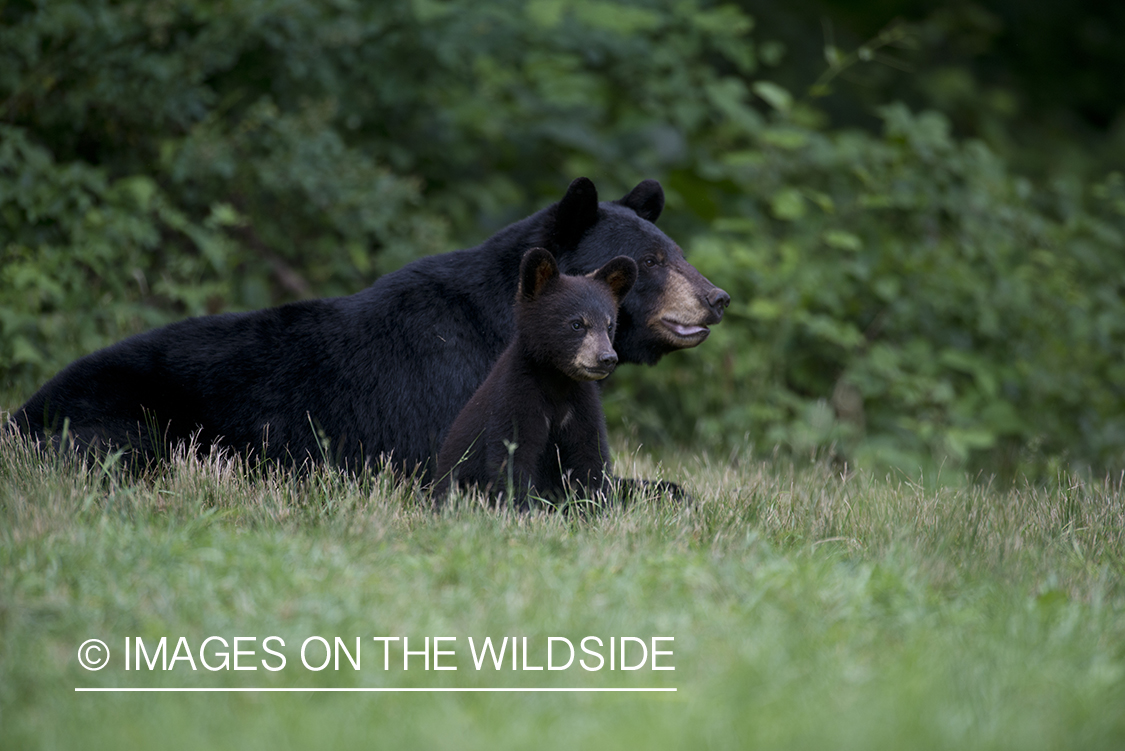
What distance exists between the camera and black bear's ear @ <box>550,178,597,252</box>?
4.42 m

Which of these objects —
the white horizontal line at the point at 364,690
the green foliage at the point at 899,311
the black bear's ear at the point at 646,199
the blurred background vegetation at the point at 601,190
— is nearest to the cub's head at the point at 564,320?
the black bear's ear at the point at 646,199

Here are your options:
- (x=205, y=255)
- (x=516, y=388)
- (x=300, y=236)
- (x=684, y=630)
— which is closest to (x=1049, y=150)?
(x=300, y=236)

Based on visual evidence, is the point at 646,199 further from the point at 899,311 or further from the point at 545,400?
the point at 899,311

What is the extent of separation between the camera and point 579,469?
3.98m

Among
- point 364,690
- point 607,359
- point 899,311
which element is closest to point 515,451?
point 607,359

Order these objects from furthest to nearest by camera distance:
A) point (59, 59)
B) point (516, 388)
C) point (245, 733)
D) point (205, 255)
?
point (205, 255) < point (59, 59) < point (516, 388) < point (245, 733)

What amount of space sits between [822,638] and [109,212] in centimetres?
623

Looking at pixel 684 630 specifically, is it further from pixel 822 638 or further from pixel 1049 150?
pixel 1049 150

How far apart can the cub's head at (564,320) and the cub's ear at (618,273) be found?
37 mm

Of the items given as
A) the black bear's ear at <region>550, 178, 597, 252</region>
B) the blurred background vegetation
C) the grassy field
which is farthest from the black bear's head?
the blurred background vegetation

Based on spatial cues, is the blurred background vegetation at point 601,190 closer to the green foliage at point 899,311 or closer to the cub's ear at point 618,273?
the green foliage at point 899,311

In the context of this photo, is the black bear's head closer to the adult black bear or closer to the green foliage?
the adult black bear

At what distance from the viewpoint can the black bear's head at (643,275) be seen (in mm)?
4527

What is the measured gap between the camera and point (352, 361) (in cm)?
439
